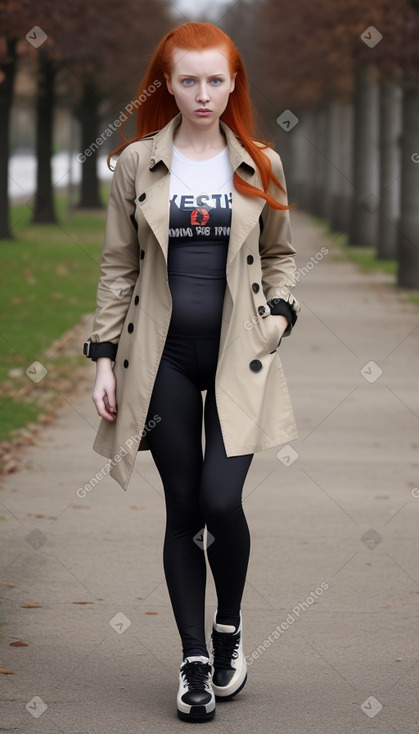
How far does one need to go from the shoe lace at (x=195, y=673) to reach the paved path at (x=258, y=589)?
4.7 inches

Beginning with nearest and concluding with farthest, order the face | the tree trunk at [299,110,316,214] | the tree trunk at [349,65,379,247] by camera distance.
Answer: the face < the tree trunk at [349,65,379,247] < the tree trunk at [299,110,316,214]

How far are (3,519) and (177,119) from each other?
3193mm

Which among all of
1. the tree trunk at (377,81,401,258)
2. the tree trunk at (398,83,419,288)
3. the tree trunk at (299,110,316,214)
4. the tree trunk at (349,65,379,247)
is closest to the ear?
the tree trunk at (398,83,419,288)

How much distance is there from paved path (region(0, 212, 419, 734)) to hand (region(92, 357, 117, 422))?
90cm

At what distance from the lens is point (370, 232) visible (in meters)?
32.8

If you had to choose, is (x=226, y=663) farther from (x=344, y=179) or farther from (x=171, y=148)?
(x=344, y=179)

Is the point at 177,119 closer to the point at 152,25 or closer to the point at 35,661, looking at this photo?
the point at 35,661

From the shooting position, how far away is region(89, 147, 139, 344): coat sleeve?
4430 millimetres

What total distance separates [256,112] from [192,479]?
3.83 feet

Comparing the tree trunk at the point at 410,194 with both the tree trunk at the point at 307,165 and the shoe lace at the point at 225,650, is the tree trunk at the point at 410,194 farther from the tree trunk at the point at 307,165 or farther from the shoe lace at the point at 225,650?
the tree trunk at the point at 307,165

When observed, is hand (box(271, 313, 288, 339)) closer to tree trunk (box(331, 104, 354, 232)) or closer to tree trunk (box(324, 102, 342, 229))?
tree trunk (box(331, 104, 354, 232))

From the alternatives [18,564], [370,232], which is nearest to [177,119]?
[18,564]

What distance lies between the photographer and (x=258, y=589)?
19.5ft

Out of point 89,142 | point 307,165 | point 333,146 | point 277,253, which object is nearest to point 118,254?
point 277,253
